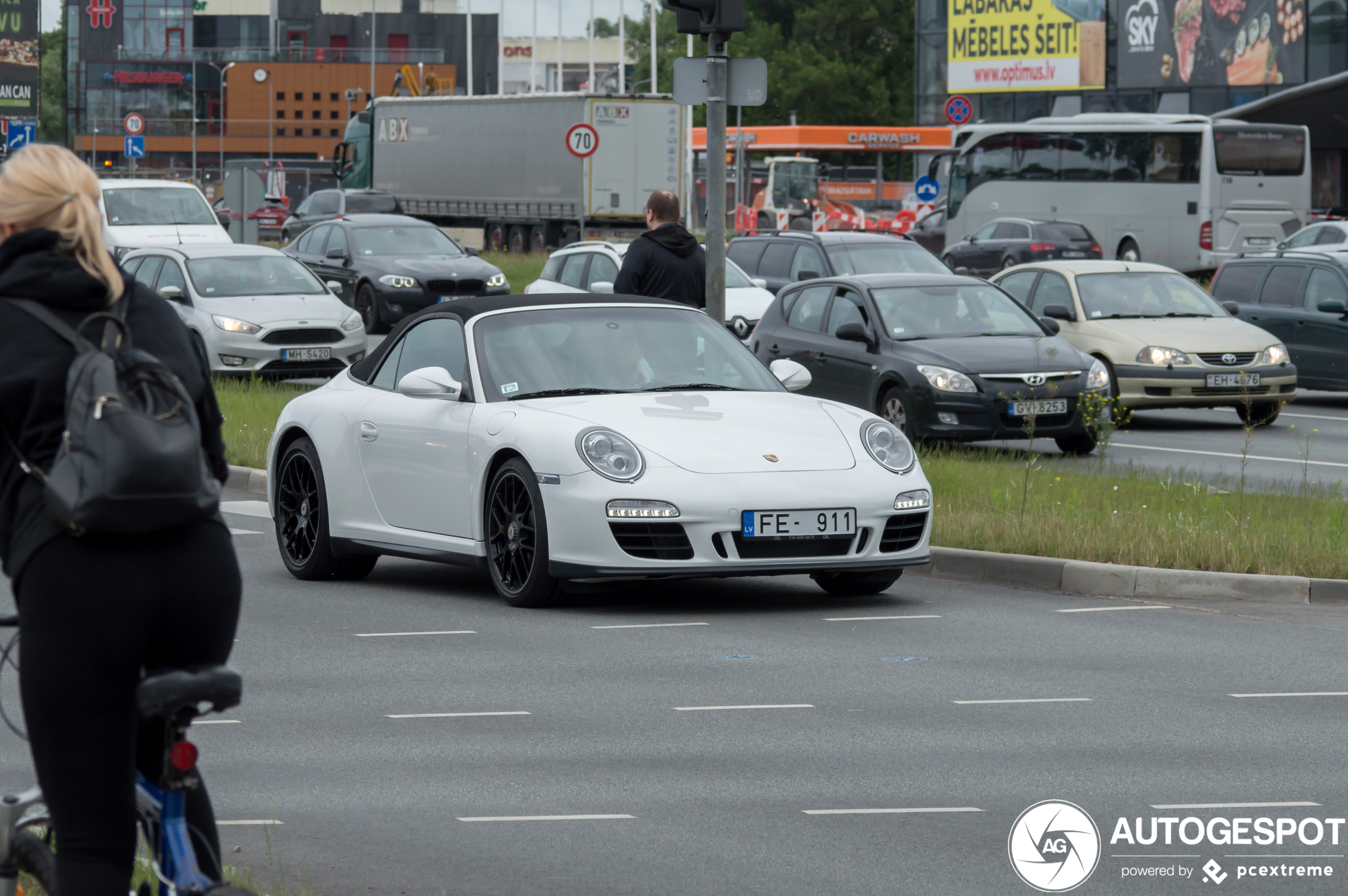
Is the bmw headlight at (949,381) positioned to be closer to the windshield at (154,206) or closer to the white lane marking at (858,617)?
the white lane marking at (858,617)

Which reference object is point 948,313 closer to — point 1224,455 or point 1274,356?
point 1224,455

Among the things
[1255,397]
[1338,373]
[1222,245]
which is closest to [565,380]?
[1255,397]

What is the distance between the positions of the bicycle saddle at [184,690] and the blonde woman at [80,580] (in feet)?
0.20

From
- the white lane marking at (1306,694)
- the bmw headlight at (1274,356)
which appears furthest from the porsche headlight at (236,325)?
the white lane marking at (1306,694)

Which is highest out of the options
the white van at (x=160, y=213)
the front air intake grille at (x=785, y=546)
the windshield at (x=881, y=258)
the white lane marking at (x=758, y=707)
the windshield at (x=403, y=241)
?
the white van at (x=160, y=213)

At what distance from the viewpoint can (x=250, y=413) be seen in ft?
62.2

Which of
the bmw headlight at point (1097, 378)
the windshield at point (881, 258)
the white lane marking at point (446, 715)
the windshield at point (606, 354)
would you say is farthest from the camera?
the windshield at point (881, 258)

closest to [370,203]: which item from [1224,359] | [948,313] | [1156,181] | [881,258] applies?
[1156,181]

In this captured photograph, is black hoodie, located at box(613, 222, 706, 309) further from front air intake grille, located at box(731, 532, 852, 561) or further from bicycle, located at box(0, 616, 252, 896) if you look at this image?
bicycle, located at box(0, 616, 252, 896)

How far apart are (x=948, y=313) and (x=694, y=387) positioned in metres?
8.08

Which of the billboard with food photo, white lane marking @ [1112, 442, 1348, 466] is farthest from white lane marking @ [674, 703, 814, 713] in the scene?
the billboard with food photo

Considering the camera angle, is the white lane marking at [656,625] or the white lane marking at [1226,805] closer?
the white lane marking at [1226,805]

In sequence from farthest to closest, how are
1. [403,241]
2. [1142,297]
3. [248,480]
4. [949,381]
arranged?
[403,241], [1142,297], [949,381], [248,480]

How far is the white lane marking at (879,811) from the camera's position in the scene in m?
5.82
